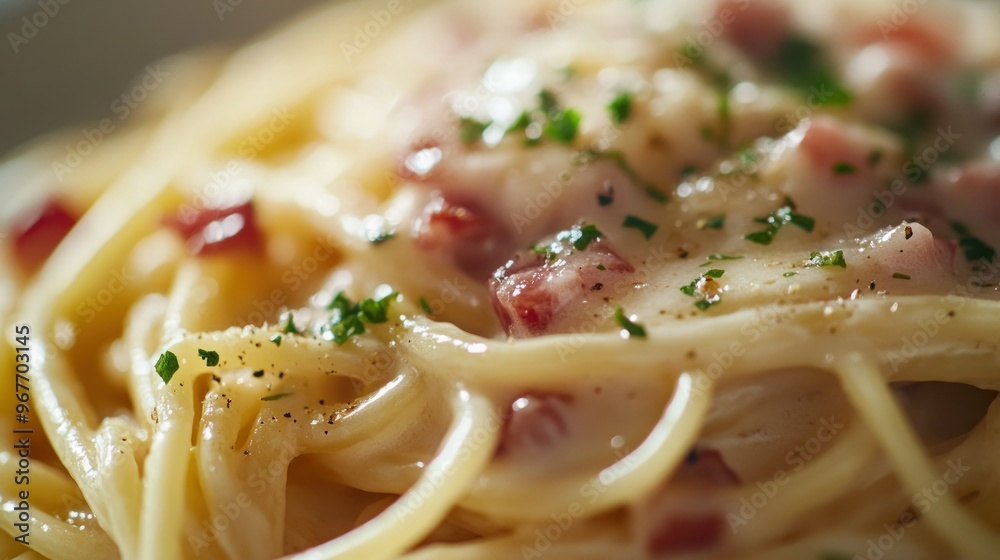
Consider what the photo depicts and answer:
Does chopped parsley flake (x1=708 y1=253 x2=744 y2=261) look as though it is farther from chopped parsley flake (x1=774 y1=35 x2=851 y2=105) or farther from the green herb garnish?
chopped parsley flake (x1=774 y1=35 x2=851 y2=105)

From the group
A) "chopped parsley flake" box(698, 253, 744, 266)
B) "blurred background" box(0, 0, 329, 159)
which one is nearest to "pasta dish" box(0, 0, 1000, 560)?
"chopped parsley flake" box(698, 253, 744, 266)

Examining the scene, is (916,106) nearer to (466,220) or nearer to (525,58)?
(525,58)

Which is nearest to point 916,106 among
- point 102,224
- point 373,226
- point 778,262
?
point 778,262

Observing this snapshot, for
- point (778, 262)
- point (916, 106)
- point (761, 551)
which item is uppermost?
point (778, 262)

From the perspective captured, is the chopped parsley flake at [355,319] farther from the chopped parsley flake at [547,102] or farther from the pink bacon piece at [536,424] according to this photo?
the chopped parsley flake at [547,102]

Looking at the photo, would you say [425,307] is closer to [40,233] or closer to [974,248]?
[974,248]

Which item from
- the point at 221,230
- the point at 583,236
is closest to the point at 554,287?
the point at 583,236
